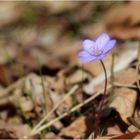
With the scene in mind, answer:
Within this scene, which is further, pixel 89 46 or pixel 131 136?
pixel 89 46

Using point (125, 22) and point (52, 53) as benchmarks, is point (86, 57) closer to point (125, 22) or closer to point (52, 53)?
point (125, 22)

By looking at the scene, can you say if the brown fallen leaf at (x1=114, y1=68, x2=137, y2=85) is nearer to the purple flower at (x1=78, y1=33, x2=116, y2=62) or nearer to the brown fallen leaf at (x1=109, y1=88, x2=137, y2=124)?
the brown fallen leaf at (x1=109, y1=88, x2=137, y2=124)

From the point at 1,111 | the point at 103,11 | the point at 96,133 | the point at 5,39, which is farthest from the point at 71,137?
the point at 5,39

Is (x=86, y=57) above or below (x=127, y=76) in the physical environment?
above

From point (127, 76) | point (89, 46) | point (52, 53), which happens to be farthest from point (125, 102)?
point (52, 53)

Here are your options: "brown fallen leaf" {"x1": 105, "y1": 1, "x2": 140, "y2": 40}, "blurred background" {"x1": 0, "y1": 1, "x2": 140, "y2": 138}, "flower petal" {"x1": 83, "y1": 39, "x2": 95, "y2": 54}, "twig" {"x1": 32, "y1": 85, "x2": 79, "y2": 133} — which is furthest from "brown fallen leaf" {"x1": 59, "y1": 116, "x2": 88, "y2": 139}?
"brown fallen leaf" {"x1": 105, "y1": 1, "x2": 140, "y2": 40}

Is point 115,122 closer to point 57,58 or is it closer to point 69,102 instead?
point 69,102

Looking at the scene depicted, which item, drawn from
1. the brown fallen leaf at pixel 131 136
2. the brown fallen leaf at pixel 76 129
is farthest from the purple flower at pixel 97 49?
the brown fallen leaf at pixel 76 129
